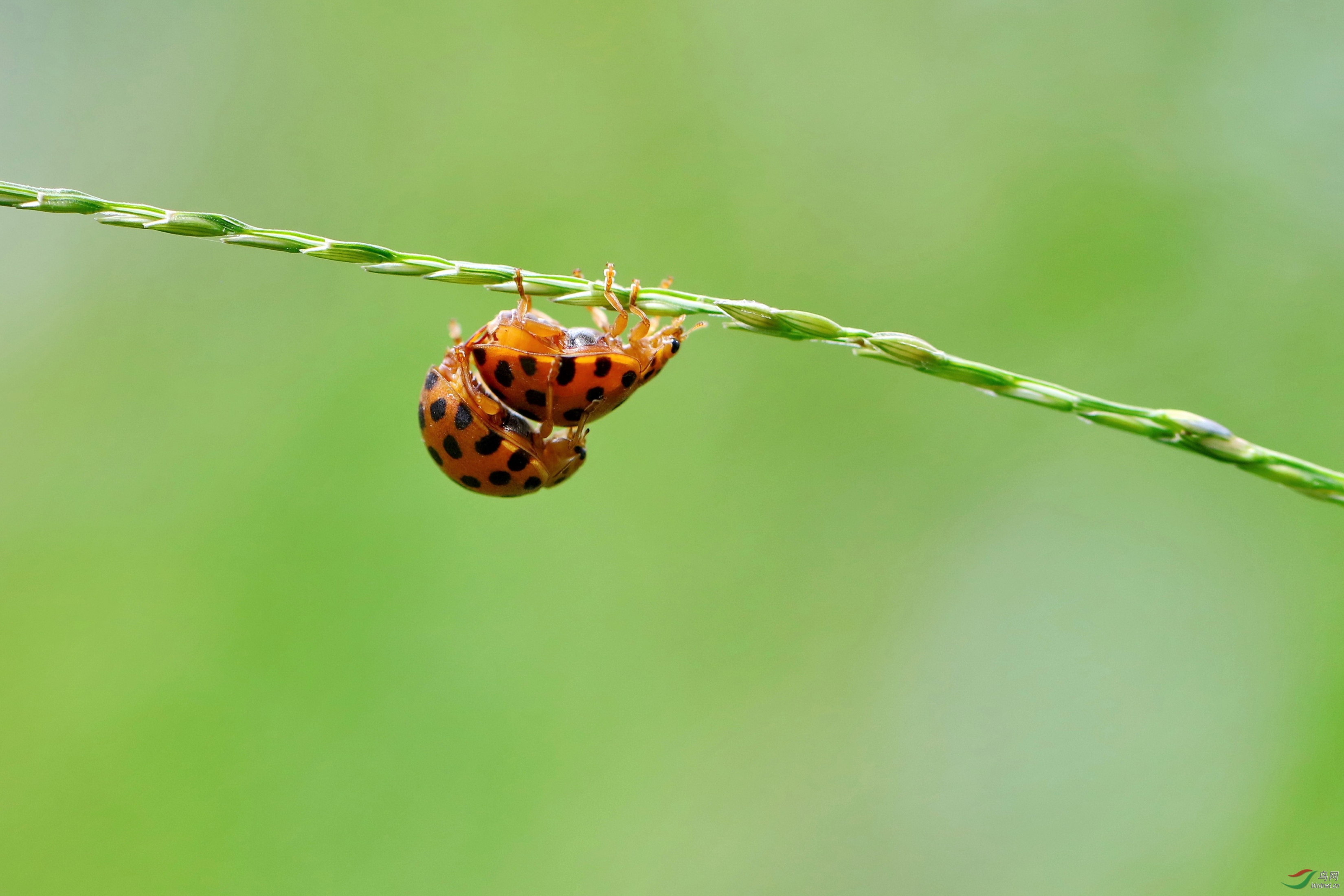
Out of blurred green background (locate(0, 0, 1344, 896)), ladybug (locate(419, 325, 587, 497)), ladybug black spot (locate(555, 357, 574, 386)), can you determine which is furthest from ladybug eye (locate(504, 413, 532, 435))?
blurred green background (locate(0, 0, 1344, 896))

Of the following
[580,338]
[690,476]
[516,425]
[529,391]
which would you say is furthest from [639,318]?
[690,476]

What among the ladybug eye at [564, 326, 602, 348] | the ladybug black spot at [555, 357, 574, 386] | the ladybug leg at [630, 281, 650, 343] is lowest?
the ladybug black spot at [555, 357, 574, 386]

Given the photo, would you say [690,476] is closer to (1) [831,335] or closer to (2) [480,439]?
(2) [480,439]

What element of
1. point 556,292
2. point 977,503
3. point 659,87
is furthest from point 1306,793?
point 659,87

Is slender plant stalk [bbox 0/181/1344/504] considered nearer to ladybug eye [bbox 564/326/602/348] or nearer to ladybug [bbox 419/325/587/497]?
ladybug eye [bbox 564/326/602/348]

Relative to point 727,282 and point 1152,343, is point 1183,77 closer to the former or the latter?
point 1152,343

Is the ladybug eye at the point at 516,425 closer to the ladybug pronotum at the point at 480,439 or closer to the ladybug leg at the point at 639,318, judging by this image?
the ladybug pronotum at the point at 480,439

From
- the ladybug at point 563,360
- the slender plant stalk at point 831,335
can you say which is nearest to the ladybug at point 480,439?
the ladybug at point 563,360
